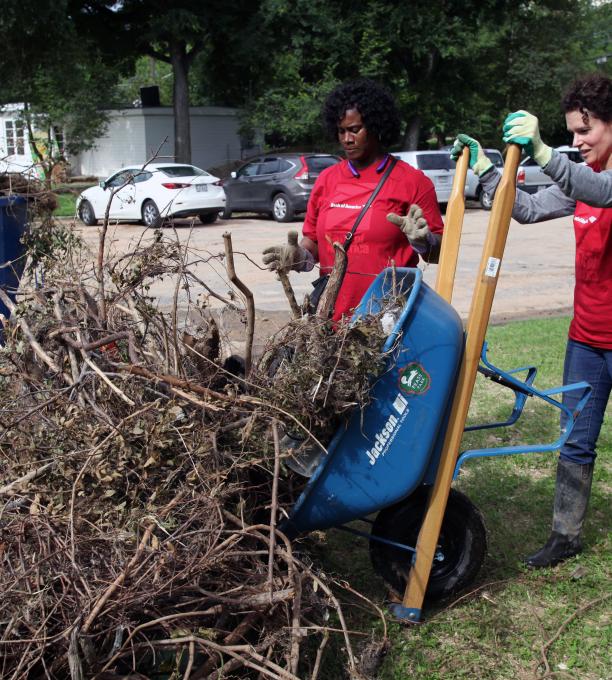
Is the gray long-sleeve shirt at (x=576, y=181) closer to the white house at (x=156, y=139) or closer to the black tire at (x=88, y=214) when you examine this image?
the black tire at (x=88, y=214)

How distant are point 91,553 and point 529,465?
3162 mm

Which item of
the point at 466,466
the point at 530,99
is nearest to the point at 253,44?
the point at 530,99

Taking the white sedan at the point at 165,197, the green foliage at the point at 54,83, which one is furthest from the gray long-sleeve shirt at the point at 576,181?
the green foliage at the point at 54,83

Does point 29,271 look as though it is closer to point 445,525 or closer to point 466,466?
point 445,525

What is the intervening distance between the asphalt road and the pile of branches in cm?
96

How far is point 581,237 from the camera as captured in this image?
354 centimetres

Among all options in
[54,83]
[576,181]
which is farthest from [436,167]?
[576,181]

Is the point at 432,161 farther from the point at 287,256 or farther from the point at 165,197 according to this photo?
the point at 287,256

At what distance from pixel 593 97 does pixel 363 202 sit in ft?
3.37

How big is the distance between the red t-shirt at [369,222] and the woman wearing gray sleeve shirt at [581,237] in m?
0.38

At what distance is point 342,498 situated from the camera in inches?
115

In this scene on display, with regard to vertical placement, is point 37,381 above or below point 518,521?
above

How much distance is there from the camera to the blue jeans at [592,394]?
3.61 meters

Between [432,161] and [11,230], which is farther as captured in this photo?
[432,161]
